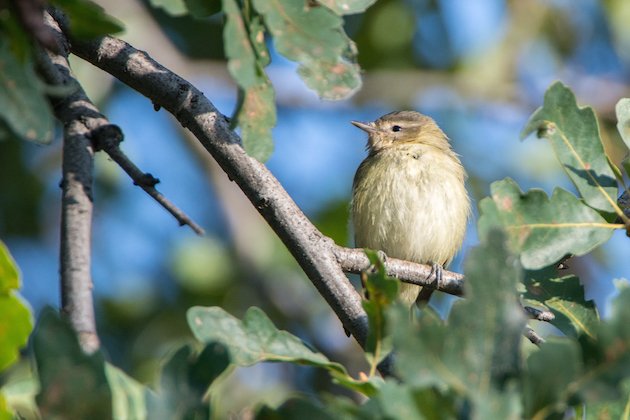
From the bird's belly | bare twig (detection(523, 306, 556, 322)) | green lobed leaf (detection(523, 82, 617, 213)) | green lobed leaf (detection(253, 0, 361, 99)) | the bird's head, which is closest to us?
green lobed leaf (detection(253, 0, 361, 99))

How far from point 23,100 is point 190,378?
63cm

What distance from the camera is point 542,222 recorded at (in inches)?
97.2

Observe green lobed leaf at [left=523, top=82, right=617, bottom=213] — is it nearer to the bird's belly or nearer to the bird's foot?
the bird's foot

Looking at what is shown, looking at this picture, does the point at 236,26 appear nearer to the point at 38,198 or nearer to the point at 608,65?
the point at 38,198

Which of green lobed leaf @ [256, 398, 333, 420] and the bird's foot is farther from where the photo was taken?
the bird's foot

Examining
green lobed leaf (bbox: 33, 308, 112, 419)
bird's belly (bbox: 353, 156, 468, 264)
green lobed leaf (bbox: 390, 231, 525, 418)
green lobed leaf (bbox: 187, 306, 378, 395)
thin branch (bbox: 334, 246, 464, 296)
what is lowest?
bird's belly (bbox: 353, 156, 468, 264)

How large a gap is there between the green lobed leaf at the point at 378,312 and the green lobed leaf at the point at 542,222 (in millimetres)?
389

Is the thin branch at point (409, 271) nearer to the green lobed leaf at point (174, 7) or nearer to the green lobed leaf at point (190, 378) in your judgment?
the green lobed leaf at point (174, 7)

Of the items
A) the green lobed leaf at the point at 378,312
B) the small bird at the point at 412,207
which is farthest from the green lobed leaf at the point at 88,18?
the small bird at the point at 412,207

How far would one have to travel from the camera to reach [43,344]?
1.62 metres

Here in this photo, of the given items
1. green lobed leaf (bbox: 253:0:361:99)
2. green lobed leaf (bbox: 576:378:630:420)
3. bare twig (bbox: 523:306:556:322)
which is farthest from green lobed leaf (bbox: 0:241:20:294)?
bare twig (bbox: 523:306:556:322)

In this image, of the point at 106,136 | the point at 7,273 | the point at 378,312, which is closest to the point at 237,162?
the point at 106,136

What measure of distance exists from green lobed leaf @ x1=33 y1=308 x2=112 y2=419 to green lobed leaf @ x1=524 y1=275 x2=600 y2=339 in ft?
4.02

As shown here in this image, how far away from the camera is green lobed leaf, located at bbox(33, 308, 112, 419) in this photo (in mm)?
1613
